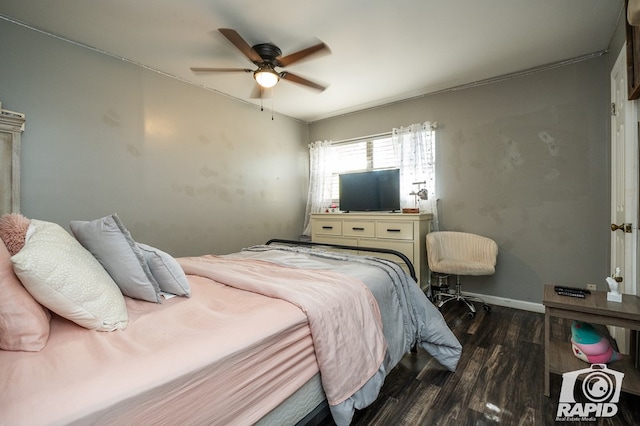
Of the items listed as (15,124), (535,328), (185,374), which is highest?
(15,124)

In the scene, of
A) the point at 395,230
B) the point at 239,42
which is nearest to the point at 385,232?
the point at 395,230

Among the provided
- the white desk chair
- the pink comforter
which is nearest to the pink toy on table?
the white desk chair

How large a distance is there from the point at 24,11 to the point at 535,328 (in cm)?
491

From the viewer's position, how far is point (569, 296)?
170 centimetres

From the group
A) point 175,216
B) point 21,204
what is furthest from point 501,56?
point 21,204

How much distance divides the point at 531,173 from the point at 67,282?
3818mm

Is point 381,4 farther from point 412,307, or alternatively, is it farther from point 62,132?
point 62,132

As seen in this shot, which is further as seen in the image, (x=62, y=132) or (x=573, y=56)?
(x=573, y=56)

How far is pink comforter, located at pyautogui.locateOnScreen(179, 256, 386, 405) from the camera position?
3.94 feet

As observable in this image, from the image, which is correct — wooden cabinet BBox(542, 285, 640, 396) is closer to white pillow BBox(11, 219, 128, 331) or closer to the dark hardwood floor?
the dark hardwood floor

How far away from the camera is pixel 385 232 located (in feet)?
11.3

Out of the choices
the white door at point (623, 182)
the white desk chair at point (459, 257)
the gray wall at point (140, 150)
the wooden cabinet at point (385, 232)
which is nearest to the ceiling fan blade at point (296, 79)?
the gray wall at point (140, 150)

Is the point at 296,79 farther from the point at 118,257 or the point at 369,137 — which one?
the point at 118,257

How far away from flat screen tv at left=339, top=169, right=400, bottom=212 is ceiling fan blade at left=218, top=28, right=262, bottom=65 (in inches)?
80.6
